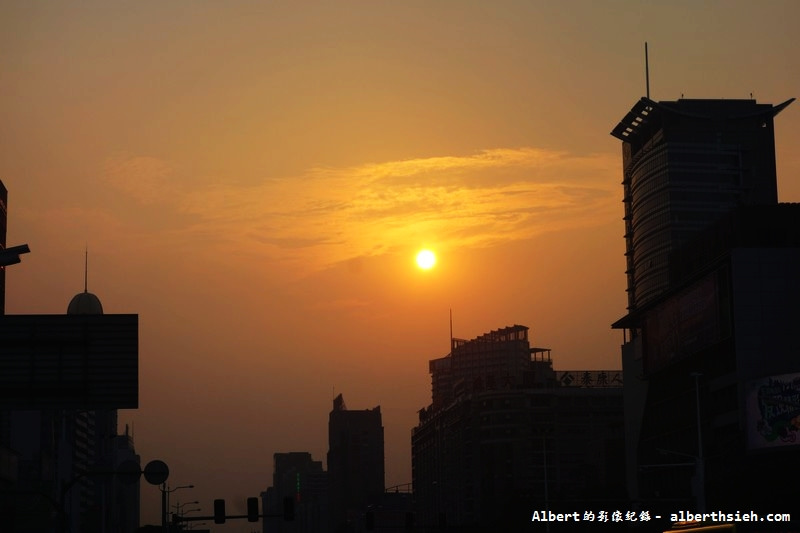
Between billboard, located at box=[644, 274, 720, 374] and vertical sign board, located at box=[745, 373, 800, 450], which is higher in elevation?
billboard, located at box=[644, 274, 720, 374]

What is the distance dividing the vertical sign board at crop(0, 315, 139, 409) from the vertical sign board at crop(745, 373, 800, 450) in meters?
82.9

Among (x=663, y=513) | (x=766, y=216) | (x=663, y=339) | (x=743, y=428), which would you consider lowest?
(x=663, y=513)

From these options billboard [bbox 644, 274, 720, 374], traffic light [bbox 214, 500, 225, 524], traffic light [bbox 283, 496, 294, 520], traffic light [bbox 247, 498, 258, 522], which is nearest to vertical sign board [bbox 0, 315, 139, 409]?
traffic light [bbox 247, 498, 258, 522]

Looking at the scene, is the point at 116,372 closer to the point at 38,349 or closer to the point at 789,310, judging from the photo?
the point at 38,349

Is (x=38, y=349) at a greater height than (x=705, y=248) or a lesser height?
lesser

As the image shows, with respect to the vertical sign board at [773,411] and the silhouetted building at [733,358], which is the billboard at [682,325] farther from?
the vertical sign board at [773,411]

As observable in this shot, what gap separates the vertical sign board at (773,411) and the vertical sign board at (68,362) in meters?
82.9

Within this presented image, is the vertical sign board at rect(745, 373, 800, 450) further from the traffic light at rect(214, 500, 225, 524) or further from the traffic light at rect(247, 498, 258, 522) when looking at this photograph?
the traffic light at rect(214, 500, 225, 524)

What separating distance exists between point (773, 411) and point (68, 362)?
88.8 meters

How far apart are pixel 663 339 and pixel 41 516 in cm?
7435

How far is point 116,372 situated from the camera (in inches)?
1775

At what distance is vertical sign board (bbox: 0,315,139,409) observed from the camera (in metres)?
44.4

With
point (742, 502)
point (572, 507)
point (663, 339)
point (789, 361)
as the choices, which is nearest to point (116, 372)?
point (742, 502)

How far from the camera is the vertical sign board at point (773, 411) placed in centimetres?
11744
